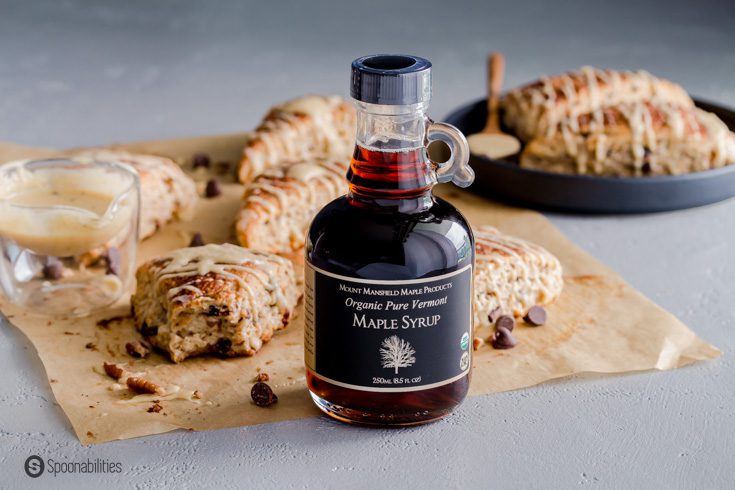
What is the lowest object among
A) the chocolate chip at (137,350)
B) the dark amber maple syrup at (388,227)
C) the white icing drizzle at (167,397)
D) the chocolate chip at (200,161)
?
the white icing drizzle at (167,397)

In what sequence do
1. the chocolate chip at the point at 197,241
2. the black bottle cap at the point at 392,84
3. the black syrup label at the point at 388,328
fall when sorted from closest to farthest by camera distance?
1. the black bottle cap at the point at 392,84
2. the black syrup label at the point at 388,328
3. the chocolate chip at the point at 197,241

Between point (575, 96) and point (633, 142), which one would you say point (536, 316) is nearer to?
point (633, 142)

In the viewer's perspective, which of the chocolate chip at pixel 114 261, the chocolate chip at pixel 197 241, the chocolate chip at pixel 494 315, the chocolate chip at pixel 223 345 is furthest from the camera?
the chocolate chip at pixel 197 241

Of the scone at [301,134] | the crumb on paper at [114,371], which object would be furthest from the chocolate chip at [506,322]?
the scone at [301,134]

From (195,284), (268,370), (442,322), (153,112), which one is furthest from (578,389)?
(153,112)

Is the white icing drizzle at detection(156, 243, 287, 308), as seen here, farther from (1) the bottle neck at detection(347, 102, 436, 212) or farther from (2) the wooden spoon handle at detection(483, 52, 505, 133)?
(2) the wooden spoon handle at detection(483, 52, 505, 133)

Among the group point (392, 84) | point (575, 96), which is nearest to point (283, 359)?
point (392, 84)

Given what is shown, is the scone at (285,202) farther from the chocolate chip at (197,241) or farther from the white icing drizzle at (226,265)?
the white icing drizzle at (226,265)

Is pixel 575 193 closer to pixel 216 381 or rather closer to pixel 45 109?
pixel 216 381
